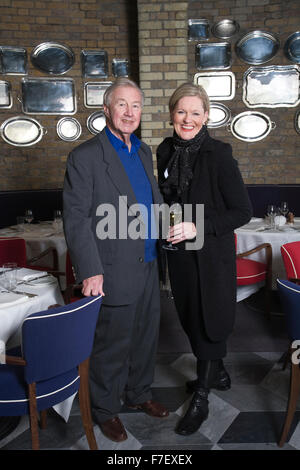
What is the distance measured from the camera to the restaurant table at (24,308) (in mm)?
1720

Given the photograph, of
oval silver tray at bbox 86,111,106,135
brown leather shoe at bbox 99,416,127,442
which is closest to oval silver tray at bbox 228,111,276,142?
oval silver tray at bbox 86,111,106,135

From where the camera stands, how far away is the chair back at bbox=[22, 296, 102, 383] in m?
1.41

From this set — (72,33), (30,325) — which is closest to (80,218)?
(30,325)

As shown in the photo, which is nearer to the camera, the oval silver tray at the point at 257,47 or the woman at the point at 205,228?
the woman at the point at 205,228

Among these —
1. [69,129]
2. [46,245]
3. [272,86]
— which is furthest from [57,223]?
[272,86]

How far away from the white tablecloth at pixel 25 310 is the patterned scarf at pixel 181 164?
817mm

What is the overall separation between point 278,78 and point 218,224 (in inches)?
151

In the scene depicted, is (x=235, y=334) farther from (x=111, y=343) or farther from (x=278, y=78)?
(x=278, y=78)

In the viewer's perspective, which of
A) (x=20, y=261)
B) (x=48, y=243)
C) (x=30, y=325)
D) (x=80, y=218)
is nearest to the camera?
(x=30, y=325)

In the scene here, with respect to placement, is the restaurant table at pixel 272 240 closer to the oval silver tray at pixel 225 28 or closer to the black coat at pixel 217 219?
the black coat at pixel 217 219

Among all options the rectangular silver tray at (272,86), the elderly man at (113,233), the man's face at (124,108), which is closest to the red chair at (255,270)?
the elderly man at (113,233)

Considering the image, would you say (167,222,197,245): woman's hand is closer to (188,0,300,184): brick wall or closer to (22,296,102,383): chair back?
(22,296,102,383): chair back

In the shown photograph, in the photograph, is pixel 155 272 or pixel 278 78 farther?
pixel 278 78

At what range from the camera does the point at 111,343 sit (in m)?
1.84
